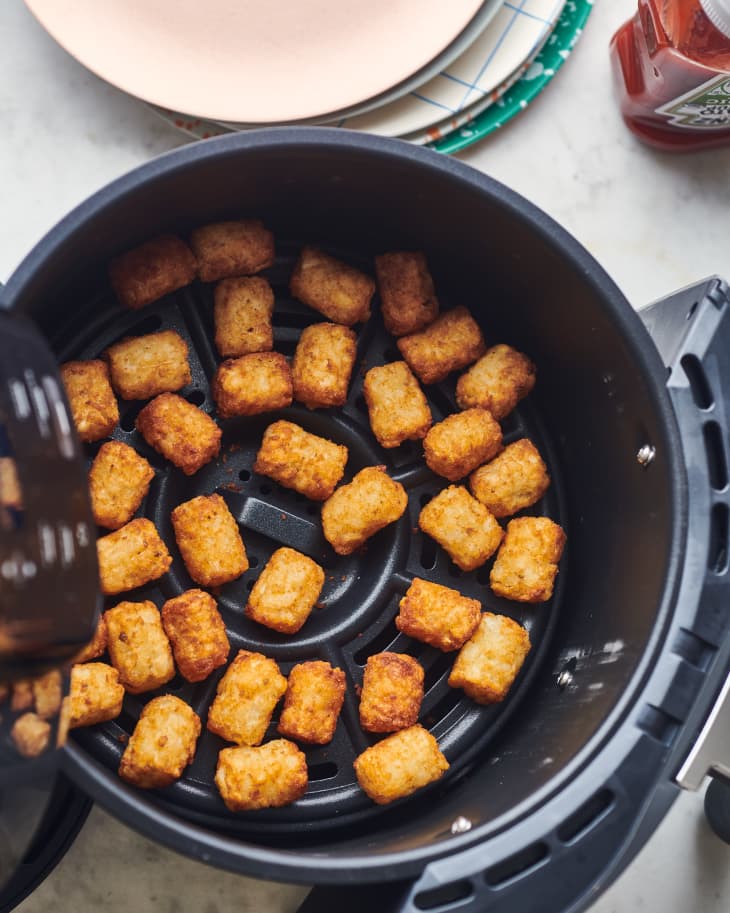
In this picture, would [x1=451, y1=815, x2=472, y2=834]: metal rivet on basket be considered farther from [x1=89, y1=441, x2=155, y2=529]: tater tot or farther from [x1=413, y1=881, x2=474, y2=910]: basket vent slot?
[x1=89, y1=441, x2=155, y2=529]: tater tot

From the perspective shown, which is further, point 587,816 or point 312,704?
point 312,704

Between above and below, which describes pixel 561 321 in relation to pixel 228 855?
above

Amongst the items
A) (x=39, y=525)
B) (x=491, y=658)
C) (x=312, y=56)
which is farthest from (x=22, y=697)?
(x=312, y=56)

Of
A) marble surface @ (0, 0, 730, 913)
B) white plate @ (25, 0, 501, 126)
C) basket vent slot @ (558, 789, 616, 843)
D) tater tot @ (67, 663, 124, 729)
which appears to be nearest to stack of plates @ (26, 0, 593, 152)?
white plate @ (25, 0, 501, 126)

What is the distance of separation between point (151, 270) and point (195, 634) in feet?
1.68

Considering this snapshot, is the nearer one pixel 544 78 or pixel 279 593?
pixel 279 593

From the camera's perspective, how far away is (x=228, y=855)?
3.48ft

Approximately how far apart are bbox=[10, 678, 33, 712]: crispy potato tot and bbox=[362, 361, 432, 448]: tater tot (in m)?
0.67

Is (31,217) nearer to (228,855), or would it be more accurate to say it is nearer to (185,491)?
(185,491)

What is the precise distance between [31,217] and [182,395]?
0.37m


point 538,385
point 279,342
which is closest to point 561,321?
point 538,385

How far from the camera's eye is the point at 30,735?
0.99m

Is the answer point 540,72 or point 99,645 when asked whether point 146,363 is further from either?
point 540,72

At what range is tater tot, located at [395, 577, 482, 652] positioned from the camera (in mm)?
1426
